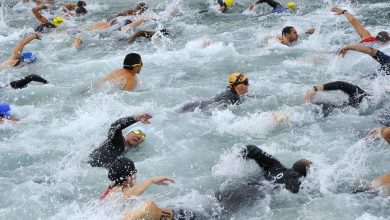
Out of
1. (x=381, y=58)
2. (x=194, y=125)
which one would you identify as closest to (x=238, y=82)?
(x=194, y=125)

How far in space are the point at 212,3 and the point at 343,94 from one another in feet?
32.3

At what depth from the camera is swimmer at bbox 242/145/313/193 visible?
5.45 m

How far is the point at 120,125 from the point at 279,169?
2.05m

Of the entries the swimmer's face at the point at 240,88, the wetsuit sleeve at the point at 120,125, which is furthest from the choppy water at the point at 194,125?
the wetsuit sleeve at the point at 120,125

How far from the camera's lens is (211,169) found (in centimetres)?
654

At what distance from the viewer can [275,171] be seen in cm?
556

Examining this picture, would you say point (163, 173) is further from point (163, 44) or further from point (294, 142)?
point (163, 44)

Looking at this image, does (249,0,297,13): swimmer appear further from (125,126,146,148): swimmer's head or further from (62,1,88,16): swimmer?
(125,126,146,148): swimmer's head

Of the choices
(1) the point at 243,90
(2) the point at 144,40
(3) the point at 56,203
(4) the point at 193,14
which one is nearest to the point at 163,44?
(2) the point at 144,40

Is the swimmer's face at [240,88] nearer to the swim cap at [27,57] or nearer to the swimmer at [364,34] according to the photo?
the swimmer at [364,34]

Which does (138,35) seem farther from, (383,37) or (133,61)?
(383,37)

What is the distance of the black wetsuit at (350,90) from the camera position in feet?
24.1

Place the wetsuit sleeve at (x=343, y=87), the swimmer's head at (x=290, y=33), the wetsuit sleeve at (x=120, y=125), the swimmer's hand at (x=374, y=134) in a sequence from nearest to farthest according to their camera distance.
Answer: the swimmer's hand at (x=374, y=134)
the wetsuit sleeve at (x=120, y=125)
the wetsuit sleeve at (x=343, y=87)
the swimmer's head at (x=290, y=33)

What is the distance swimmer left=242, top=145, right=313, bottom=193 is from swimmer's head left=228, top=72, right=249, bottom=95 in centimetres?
215
